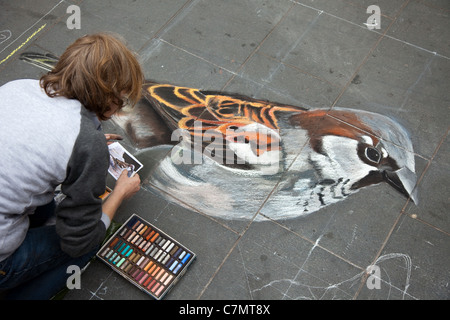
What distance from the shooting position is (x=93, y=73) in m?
2.05

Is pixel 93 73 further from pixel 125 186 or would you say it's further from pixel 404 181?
pixel 404 181

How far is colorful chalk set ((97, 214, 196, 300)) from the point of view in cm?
277

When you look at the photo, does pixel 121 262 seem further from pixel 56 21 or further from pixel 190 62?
pixel 56 21

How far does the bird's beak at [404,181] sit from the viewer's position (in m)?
3.29

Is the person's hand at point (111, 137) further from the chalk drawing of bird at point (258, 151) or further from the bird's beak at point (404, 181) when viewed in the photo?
the bird's beak at point (404, 181)

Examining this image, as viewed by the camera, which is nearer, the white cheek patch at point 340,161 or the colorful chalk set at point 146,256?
the colorful chalk set at point 146,256

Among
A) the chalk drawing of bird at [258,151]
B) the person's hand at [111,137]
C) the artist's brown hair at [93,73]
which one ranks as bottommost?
the chalk drawing of bird at [258,151]

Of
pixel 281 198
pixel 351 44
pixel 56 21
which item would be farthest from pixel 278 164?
pixel 56 21

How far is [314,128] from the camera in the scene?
143 inches

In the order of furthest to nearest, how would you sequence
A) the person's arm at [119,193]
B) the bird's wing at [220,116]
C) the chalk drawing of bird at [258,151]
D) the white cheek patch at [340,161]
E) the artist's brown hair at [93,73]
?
the bird's wing at [220,116] < the white cheek patch at [340,161] < the chalk drawing of bird at [258,151] < the person's arm at [119,193] < the artist's brown hair at [93,73]

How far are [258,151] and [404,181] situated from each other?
1.21 metres

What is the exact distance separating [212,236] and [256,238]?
33 cm

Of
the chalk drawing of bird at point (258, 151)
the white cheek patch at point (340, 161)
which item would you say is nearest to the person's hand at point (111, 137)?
the chalk drawing of bird at point (258, 151)

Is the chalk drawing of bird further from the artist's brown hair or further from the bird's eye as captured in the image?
the artist's brown hair
